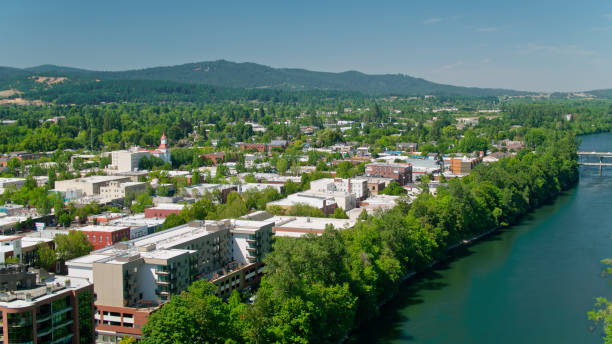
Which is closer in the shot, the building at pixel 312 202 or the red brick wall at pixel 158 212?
the red brick wall at pixel 158 212

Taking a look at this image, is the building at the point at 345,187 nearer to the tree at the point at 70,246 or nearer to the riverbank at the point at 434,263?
the riverbank at the point at 434,263

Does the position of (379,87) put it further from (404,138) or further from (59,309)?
(59,309)

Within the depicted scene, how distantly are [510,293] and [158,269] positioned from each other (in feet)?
16.4

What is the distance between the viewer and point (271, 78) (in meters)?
100

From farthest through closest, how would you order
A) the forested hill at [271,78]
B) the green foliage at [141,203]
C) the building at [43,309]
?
the forested hill at [271,78] < the green foliage at [141,203] < the building at [43,309]

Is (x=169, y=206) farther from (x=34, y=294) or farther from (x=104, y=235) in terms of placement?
(x=34, y=294)

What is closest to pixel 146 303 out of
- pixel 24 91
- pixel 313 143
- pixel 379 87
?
pixel 313 143

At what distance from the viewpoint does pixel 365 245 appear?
9.28 m

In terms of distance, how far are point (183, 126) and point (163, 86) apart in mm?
33648

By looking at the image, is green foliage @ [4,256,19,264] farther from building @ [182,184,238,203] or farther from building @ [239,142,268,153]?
building @ [239,142,268,153]

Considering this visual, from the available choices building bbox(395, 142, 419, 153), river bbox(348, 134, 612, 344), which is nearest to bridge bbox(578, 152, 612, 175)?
building bbox(395, 142, 419, 153)

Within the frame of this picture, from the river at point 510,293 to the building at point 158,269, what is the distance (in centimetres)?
204

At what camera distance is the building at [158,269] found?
7.36 meters

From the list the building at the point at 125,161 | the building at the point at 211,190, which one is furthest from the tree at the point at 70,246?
the building at the point at 125,161
